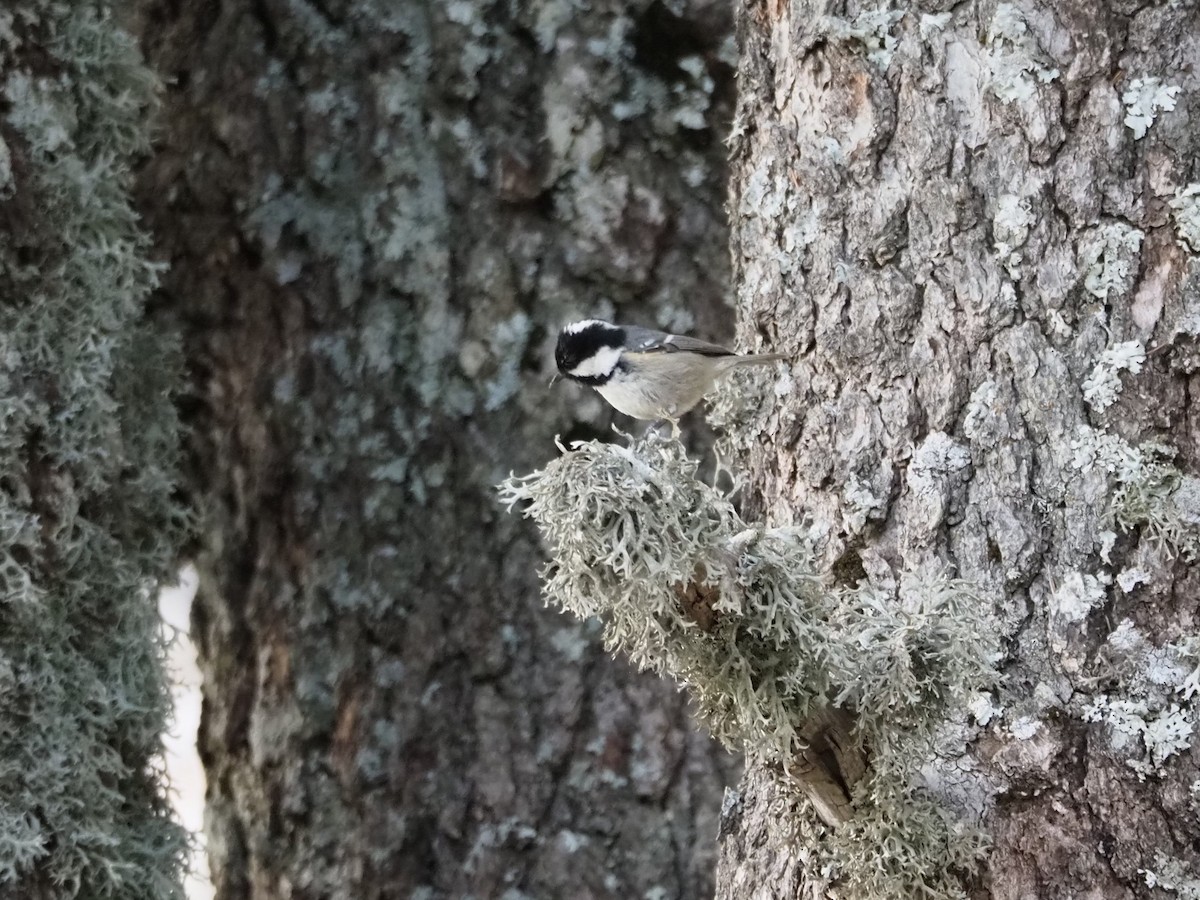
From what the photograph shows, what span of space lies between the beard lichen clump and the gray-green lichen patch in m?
1.24

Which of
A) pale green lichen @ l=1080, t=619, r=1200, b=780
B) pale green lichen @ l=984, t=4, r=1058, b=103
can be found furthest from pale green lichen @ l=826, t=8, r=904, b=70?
pale green lichen @ l=1080, t=619, r=1200, b=780

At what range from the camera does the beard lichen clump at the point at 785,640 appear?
50.3 inches

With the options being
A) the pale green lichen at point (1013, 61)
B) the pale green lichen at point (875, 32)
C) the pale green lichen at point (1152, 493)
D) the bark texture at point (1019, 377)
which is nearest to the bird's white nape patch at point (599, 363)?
the bark texture at point (1019, 377)

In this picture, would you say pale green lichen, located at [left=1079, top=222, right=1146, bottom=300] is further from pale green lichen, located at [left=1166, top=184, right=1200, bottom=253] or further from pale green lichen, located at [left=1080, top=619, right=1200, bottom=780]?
pale green lichen, located at [left=1080, top=619, right=1200, bottom=780]

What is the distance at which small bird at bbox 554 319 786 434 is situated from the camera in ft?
7.65

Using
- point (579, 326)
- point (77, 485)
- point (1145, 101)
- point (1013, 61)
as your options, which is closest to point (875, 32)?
point (1013, 61)

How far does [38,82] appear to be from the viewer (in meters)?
2.31

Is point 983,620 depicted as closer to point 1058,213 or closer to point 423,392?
point 1058,213

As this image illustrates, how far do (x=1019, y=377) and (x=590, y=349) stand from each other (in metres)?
0.96

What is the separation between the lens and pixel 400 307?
260 centimetres

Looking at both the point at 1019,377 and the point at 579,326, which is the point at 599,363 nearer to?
the point at 579,326

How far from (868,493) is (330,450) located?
4.15ft

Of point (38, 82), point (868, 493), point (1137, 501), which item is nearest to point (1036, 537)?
point (1137, 501)

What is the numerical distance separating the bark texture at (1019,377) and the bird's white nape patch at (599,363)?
619 millimetres
